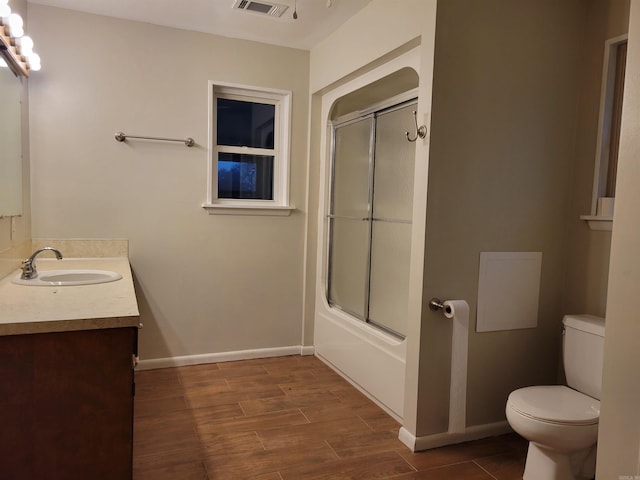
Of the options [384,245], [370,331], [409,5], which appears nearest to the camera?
[409,5]

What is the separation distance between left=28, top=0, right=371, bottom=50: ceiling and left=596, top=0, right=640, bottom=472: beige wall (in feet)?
5.98

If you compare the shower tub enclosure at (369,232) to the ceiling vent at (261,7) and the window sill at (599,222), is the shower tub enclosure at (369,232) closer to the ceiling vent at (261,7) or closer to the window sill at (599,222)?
the ceiling vent at (261,7)

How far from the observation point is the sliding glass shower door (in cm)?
304

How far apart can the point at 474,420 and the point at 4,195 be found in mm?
2624

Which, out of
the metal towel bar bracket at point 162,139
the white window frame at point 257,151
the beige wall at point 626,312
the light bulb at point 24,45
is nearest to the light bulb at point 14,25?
the light bulb at point 24,45

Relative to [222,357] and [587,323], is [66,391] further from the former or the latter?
[587,323]

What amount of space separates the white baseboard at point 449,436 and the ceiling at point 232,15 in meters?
2.46

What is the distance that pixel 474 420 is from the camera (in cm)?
240

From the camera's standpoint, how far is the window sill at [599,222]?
228cm

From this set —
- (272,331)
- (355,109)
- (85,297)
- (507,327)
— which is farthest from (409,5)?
(272,331)

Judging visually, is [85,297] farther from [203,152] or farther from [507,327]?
[507,327]

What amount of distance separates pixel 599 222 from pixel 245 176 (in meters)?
2.38

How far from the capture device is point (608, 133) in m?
2.35

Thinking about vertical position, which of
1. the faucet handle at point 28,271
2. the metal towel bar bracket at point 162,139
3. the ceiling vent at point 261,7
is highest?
the ceiling vent at point 261,7
